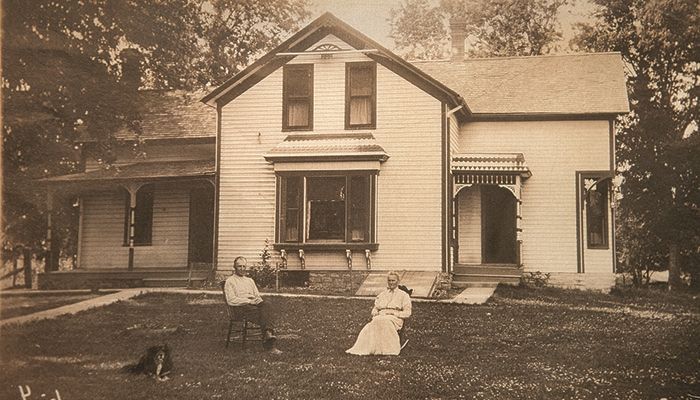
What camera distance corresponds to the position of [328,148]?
22.6 ft

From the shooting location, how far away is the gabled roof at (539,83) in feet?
20.2

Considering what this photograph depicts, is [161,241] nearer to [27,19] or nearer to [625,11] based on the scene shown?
[27,19]

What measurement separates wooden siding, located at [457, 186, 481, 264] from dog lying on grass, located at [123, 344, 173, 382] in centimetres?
321

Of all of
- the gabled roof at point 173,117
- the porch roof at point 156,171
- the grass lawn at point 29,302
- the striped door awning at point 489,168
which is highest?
the gabled roof at point 173,117

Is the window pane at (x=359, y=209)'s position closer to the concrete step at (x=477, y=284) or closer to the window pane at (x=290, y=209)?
the window pane at (x=290, y=209)

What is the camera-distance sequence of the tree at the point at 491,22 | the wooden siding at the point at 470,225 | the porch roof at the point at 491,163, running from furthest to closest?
the porch roof at the point at 491,163 < the wooden siding at the point at 470,225 < the tree at the point at 491,22

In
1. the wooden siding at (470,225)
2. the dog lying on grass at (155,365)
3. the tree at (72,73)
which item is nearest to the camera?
the dog lying on grass at (155,365)

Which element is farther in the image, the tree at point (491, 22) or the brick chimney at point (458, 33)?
the brick chimney at point (458, 33)

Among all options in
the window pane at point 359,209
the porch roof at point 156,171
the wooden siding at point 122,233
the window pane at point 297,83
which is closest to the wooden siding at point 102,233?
the wooden siding at point 122,233

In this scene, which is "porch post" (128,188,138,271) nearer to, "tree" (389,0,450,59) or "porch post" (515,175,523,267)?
"tree" (389,0,450,59)

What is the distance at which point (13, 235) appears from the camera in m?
5.39

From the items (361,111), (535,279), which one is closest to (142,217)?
(361,111)

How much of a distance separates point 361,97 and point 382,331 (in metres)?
2.33

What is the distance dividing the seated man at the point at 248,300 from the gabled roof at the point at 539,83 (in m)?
3.03
